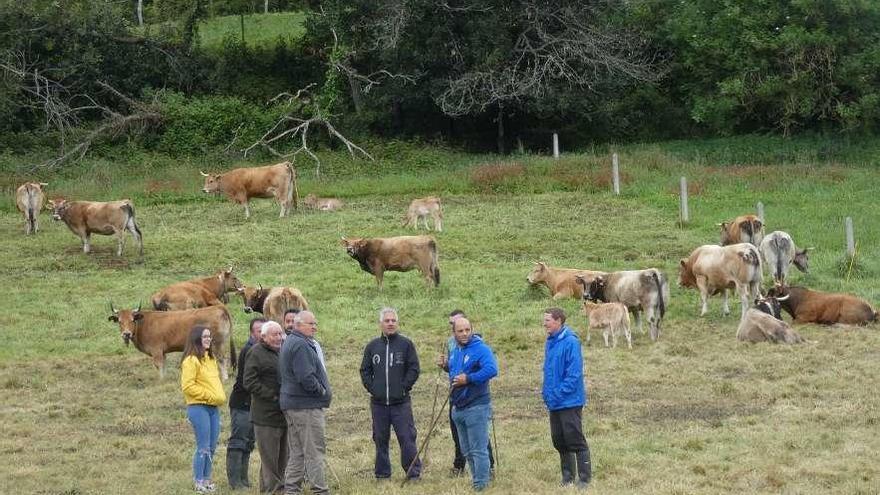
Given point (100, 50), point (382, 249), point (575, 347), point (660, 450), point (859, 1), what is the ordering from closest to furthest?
1. point (575, 347)
2. point (660, 450)
3. point (382, 249)
4. point (859, 1)
5. point (100, 50)

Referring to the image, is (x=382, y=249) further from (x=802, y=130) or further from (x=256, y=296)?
(x=802, y=130)

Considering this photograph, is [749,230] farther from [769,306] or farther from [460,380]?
[460,380]

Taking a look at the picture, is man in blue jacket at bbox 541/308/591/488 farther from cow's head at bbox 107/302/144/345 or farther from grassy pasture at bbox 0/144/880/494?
cow's head at bbox 107/302/144/345

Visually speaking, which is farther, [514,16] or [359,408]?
[514,16]

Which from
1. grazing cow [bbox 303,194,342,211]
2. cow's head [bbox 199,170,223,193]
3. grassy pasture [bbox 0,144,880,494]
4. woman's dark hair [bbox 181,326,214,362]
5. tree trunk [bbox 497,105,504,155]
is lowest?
grassy pasture [bbox 0,144,880,494]

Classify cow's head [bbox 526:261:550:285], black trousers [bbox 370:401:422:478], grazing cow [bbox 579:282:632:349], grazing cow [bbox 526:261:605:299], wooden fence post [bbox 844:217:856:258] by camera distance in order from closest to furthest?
1. black trousers [bbox 370:401:422:478]
2. grazing cow [bbox 579:282:632:349]
3. grazing cow [bbox 526:261:605:299]
4. cow's head [bbox 526:261:550:285]
5. wooden fence post [bbox 844:217:856:258]

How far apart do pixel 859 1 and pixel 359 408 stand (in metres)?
30.9

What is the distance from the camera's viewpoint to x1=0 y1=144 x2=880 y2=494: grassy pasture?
13750 mm

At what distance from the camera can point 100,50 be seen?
4638cm

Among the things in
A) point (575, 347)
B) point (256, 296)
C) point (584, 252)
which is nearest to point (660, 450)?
point (575, 347)

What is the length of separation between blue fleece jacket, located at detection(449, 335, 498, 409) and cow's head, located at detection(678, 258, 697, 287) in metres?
12.1

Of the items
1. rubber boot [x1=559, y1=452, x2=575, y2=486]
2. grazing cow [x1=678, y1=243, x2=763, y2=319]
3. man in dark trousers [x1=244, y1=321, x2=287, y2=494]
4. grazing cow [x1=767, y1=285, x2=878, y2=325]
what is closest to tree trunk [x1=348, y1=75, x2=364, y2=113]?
grazing cow [x1=678, y1=243, x2=763, y2=319]

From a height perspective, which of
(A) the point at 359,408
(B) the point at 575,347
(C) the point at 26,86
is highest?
(C) the point at 26,86

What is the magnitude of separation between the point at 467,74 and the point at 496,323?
2126 centimetres
